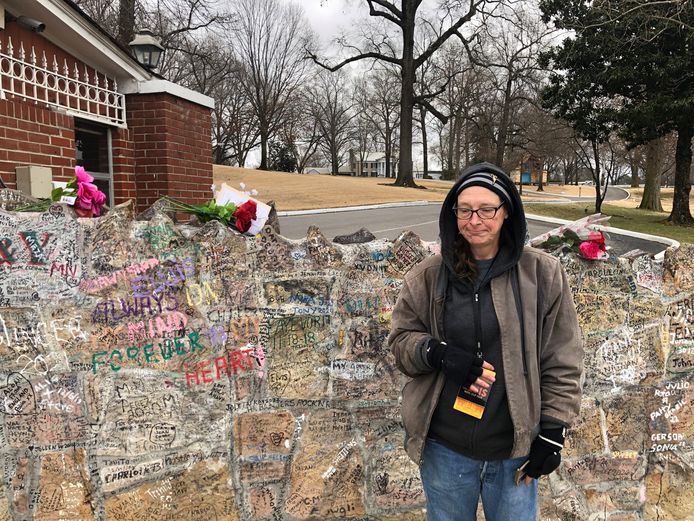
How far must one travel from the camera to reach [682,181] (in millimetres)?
21594

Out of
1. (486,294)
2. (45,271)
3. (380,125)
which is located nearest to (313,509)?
(486,294)

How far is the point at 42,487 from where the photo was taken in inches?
104

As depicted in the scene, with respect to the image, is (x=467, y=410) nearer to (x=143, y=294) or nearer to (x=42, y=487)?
(x=143, y=294)

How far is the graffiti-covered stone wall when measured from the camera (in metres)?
2.62

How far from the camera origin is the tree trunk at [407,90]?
33.0 metres

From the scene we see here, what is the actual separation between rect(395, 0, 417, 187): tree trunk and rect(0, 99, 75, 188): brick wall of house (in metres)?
28.6

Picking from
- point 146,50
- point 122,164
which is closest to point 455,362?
point 122,164

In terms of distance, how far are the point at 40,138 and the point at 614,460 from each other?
5.52 m

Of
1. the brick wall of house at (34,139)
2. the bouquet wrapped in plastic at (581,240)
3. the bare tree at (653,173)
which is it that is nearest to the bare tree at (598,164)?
the bare tree at (653,173)

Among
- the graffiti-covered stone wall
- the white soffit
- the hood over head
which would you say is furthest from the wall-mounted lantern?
the hood over head

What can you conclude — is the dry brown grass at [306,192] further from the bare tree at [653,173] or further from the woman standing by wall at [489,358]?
the woman standing by wall at [489,358]

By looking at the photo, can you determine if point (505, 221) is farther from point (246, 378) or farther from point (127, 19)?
point (127, 19)

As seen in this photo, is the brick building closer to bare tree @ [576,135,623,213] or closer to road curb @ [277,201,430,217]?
road curb @ [277,201,430,217]

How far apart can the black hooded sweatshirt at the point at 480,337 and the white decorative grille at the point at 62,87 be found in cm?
470
